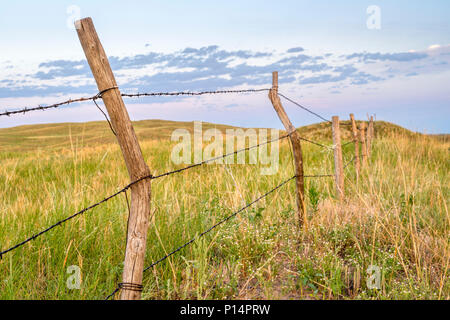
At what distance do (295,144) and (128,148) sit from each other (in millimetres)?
2693

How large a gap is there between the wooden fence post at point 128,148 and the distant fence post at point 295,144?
2492 millimetres

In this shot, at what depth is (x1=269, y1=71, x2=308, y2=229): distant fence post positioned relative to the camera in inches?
172

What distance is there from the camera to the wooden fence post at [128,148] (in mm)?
2141

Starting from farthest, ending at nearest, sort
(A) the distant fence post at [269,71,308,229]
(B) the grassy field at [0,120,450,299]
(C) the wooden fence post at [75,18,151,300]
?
(A) the distant fence post at [269,71,308,229], (B) the grassy field at [0,120,450,299], (C) the wooden fence post at [75,18,151,300]

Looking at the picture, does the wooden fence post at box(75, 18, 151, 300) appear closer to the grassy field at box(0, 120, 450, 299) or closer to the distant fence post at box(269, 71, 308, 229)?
the grassy field at box(0, 120, 450, 299)

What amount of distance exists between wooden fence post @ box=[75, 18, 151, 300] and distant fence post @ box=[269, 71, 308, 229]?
98.1 inches

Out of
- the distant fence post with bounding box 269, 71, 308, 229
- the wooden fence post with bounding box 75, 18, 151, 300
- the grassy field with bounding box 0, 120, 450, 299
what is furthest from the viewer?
the distant fence post with bounding box 269, 71, 308, 229

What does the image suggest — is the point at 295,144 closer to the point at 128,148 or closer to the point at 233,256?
the point at 233,256

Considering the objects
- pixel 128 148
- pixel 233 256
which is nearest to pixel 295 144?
pixel 233 256

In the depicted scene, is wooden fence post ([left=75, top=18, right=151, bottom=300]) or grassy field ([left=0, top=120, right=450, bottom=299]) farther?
grassy field ([left=0, top=120, right=450, bottom=299])

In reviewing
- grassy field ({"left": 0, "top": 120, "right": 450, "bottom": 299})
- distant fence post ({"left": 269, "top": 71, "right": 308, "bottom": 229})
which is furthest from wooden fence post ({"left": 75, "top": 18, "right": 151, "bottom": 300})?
distant fence post ({"left": 269, "top": 71, "right": 308, "bottom": 229})
